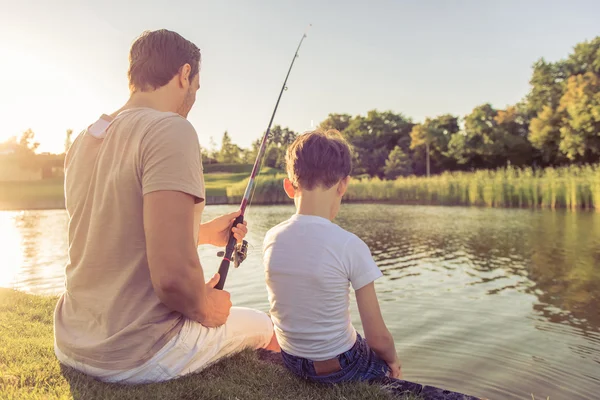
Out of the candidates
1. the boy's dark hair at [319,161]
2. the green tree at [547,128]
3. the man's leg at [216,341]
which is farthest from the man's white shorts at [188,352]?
the green tree at [547,128]

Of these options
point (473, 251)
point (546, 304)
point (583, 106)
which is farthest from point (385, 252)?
point (583, 106)

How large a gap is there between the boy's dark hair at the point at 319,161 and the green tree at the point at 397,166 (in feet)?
138

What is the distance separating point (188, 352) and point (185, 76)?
1.05 metres

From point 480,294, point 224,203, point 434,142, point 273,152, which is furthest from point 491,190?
point 434,142

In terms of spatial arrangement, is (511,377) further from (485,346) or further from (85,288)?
(85,288)

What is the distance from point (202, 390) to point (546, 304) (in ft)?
15.2

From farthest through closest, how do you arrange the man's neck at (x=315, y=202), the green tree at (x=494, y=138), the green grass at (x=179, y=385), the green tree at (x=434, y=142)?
the green tree at (x=434, y=142) < the green tree at (x=494, y=138) < the man's neck at (x=315, y=202) < the green grass at (x=179, y=385)

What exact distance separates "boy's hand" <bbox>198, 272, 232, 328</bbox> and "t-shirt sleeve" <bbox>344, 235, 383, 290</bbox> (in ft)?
1.63

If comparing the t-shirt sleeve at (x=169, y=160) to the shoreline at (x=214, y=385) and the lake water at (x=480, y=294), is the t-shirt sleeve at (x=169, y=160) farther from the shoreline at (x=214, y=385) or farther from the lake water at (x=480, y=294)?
the lake water at (x=480, y=294)

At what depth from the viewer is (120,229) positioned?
178 cm

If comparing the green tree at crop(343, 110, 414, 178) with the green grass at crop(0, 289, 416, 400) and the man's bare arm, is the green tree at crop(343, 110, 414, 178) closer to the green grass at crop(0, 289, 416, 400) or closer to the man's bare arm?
the green grass at crop(0, 289, 416, 400)

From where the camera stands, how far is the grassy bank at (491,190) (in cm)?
1802

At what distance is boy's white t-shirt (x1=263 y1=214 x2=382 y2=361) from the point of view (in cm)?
197

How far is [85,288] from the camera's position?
6.15ft
